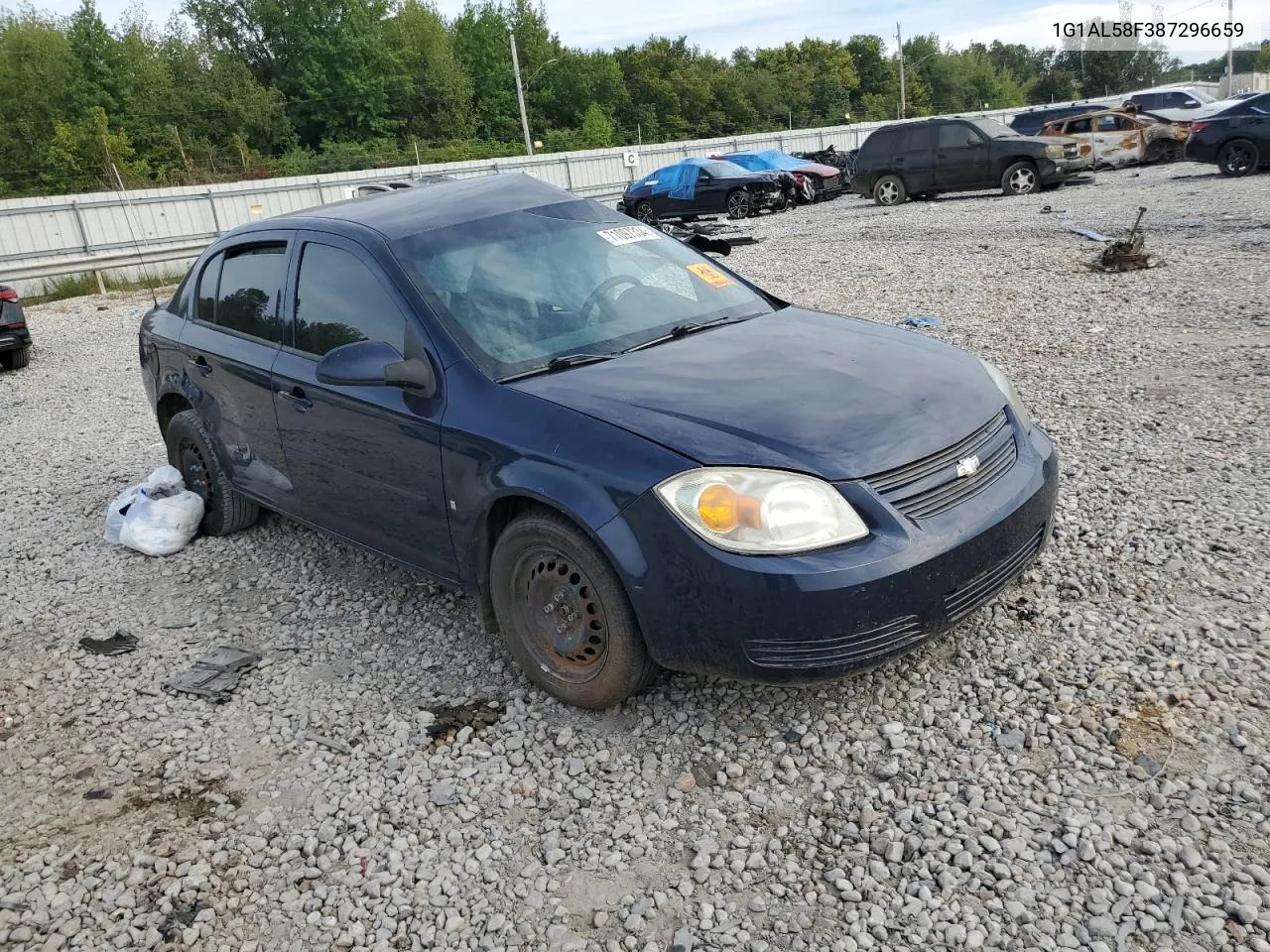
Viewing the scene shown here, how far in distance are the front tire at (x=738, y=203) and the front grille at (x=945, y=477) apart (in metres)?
19.3

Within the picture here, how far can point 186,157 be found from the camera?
5572cm

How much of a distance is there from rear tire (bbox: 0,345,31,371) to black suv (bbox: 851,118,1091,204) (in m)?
16.4

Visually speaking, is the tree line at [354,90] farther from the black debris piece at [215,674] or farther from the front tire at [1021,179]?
the black debris piece at [215,674]

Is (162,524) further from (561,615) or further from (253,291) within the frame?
(561,615)

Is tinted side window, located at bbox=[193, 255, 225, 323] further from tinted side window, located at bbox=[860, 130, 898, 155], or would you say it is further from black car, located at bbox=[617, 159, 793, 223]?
tinted side window, located at bbox=[860, 130, 898, 155]

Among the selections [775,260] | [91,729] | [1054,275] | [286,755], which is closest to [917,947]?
[286,755]

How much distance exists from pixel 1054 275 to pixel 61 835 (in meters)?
10.4

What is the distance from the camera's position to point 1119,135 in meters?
22.2

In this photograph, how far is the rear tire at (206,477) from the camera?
5.20 meters

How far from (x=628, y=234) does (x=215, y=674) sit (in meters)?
2.58

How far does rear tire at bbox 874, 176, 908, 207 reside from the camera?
2106cm

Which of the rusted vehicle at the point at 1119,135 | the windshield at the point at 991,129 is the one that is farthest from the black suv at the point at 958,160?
the rusted vehicle at the point at 1119,135

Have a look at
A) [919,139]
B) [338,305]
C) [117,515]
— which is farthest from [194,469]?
[919,139]

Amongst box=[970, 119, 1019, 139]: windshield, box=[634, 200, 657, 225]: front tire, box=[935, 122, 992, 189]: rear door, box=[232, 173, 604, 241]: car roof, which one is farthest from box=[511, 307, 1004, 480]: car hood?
box=[634, 200, 657, 225]: front tire
